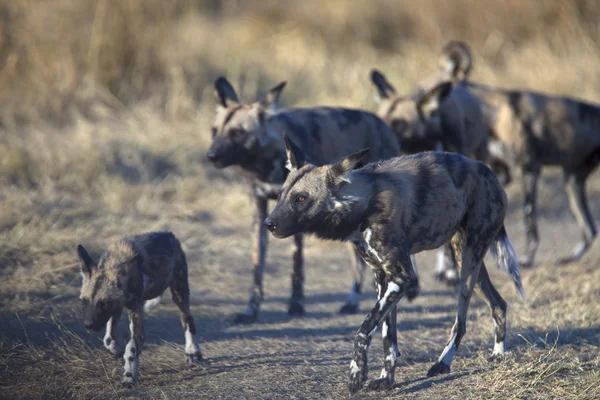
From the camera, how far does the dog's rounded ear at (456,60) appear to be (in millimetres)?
7406

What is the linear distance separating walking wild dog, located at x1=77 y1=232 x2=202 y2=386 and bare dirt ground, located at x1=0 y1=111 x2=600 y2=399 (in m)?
0.14

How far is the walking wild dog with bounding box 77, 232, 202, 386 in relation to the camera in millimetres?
3709

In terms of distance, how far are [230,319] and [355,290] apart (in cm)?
96

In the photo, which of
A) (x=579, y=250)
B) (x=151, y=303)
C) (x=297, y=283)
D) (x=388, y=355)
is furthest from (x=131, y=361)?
(x=579, y=250)

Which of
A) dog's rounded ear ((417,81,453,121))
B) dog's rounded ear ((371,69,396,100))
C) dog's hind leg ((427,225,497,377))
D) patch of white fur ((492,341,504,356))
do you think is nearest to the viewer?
dog's hind leg ((427,225,497,377))

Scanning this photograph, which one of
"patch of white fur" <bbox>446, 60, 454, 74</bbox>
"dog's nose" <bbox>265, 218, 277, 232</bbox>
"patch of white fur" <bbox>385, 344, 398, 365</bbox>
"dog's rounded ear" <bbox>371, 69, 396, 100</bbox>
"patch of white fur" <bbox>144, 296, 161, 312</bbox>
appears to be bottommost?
"patch of white fur" <bbox>385, 344, 398, 365</bbox>

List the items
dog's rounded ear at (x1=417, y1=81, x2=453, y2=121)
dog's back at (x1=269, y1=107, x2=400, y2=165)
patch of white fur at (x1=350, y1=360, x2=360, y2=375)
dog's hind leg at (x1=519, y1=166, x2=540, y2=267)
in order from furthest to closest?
1. dog's hind leg at (x1=519, y1=166, x2=540, y2=267)
2. dog's rounded ear at (x1=417, y1=81, x2=453, y2=121)
3. dog's back at (x1=269, y1=107, x2=400, y2=165)
4. patch of white fur at (x1=350, y1=360, x2=360, y2=375)

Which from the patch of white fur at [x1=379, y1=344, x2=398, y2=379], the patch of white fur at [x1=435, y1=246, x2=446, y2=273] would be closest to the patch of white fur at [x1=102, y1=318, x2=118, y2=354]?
the patch of white fur at [x1=379, y1=344, x2=398, y2=379]

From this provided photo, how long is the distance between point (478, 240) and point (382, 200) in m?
0.63

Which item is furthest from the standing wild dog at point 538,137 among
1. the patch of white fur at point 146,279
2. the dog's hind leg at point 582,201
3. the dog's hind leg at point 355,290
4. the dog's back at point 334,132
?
the patch of white fur at point 146,279

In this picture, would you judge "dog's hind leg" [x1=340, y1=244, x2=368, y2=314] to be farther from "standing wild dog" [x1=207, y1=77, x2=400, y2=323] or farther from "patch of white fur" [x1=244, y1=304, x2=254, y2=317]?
"patch of white fur" [x1=244, y1=304, x2=254, y2=317]

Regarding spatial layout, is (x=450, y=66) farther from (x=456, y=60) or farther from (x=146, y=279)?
(x=146, y=279)

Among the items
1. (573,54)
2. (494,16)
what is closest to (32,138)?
(573,54)

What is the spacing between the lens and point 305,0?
628 inches
